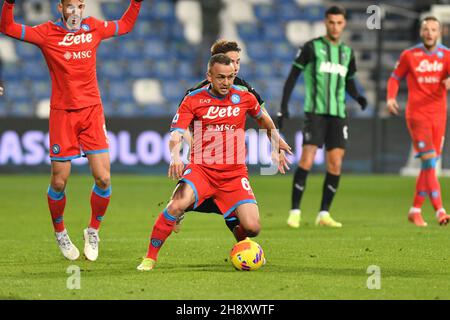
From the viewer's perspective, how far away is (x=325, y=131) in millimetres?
10805

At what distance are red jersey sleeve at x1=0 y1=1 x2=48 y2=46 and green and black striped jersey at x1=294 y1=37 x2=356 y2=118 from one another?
3749 mm

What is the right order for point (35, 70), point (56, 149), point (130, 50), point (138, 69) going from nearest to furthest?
point (56, 149)
point (35, 70)
point (138, 69)
point (130, 50)

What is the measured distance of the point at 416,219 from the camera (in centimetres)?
1081

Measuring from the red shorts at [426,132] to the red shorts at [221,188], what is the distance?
4.03 m

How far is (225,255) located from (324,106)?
10.4 ft

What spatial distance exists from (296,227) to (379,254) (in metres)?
2.56

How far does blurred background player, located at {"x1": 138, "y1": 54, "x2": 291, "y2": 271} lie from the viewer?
277 inches

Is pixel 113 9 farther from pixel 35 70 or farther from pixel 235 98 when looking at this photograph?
pixel 235 98

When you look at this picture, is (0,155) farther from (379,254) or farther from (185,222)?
(379,254)

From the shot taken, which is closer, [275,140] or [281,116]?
[275,140]

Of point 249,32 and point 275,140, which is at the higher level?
point 275,140

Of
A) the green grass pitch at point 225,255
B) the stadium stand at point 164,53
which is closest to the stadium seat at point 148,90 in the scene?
the stadium stand at point 164,53

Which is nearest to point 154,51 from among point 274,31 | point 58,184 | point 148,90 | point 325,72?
point 148,90

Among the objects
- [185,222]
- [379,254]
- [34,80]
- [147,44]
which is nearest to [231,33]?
[147,44]
